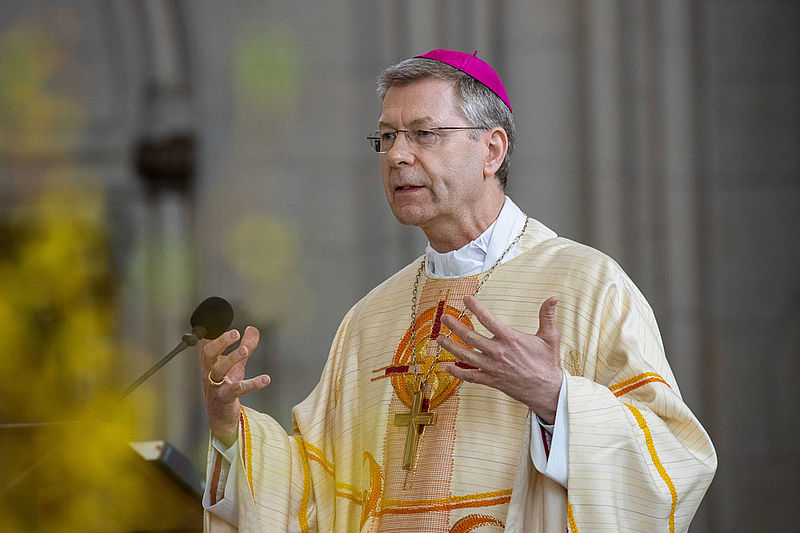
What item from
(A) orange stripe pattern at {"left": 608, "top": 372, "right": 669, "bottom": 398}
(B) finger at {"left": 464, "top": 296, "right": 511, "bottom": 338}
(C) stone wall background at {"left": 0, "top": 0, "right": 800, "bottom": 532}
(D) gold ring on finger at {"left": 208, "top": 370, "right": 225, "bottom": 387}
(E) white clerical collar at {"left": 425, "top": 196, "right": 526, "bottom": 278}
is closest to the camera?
(B) finger at {"left": 464, "top": 296, "right": 511, "bottom": 338}

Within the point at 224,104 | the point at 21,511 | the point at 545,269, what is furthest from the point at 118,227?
the point at 545,269

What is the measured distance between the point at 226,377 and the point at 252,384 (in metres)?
0.13

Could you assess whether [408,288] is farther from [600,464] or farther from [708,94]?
[708,94]

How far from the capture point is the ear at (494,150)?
2879mm

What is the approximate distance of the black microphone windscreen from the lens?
9.11ft

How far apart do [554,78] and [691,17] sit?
708 millimetres

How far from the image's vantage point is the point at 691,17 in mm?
5164

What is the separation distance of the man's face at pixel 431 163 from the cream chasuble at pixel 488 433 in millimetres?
215

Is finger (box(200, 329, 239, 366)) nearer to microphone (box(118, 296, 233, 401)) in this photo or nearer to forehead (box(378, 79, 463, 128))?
microphone (box(118, 296, 233, 401))

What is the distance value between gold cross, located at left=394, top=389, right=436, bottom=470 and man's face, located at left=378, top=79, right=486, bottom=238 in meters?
0.47

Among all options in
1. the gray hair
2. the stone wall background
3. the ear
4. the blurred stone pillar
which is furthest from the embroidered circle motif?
the blurred stone pillar

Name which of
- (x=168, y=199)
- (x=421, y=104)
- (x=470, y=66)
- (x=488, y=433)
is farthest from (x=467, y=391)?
(x=168, y=199)

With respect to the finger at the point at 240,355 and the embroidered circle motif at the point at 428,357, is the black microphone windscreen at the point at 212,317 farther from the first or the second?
the embroidered circle motif at the point at 428,357

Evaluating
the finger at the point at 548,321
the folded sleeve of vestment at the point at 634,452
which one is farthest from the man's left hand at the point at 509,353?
the folded sleeve of vestment at the point at 634,452
